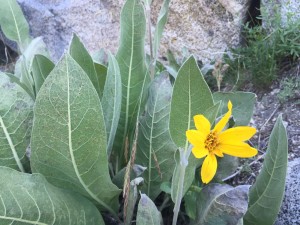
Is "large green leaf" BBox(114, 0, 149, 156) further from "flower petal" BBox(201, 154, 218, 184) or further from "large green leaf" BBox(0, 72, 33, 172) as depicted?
"flower petal" BBox(201, 154, 218, 184)

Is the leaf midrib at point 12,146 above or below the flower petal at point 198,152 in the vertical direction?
below

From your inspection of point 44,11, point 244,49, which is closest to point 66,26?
point 44,11

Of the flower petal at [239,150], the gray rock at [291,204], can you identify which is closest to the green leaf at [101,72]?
the gray rock at [291,204]

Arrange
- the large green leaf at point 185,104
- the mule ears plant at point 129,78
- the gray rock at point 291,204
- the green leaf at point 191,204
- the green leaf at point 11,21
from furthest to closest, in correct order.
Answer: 1. the green leaf at point 11,21
2. the mule ears plant at point 129,78
3. the gray rock at point 291,204
4. the green leaf at point 191,204
5. the large green leaf at point 185,104

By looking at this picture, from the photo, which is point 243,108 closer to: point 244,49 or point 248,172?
point 248,172

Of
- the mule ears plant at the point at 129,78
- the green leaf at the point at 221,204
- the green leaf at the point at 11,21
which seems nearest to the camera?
the green leaf at the point at 221,204

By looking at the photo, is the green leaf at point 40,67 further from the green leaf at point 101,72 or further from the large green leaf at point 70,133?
the large green leaf at point 70,133
